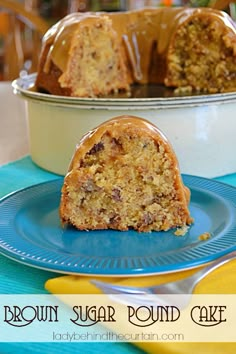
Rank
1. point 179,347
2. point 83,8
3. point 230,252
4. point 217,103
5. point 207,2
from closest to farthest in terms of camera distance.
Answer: point 179,347, point 230,252, point 217,103, point 207,2, point 83,8

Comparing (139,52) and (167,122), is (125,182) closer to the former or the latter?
(167,122)

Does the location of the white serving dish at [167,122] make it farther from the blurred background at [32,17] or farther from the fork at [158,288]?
the blurred background at [32,17]

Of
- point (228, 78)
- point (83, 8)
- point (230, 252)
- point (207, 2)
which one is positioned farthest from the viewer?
point (83, 8)

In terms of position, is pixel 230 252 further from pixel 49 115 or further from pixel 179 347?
pixel 49 115

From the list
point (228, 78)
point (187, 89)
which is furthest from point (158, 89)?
point (228, 78)

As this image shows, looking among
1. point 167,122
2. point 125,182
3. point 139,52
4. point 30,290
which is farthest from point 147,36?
point 30,290

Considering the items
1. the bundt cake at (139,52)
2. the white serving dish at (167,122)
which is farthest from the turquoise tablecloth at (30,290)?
the bundt cake at (139,52)

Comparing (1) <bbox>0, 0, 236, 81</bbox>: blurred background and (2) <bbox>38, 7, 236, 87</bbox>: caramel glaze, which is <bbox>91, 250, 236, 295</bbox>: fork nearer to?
(2) <bbox>38, 7, 236, 87</bbox>: caramel glaze
